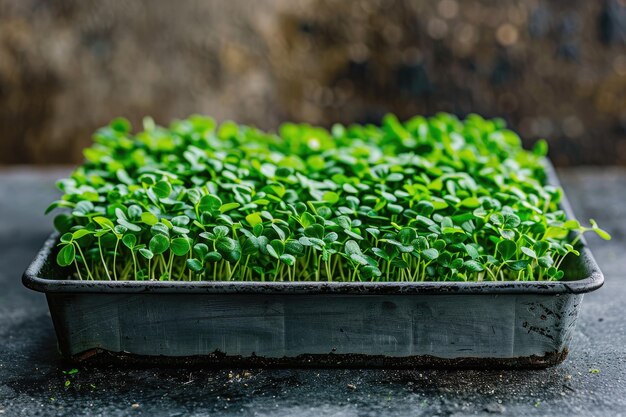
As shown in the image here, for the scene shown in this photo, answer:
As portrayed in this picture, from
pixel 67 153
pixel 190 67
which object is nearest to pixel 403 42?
pixel 190 67

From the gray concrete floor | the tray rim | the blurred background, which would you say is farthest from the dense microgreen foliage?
the blurred background

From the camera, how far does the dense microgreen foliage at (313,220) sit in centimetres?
145

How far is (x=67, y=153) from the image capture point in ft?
10.9

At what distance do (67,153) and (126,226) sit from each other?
202 centimetres

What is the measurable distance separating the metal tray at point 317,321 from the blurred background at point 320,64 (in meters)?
1.83

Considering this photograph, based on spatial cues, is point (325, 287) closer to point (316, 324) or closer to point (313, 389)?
point (316, 324)

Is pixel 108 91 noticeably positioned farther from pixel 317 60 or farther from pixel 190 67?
pixel 317 60

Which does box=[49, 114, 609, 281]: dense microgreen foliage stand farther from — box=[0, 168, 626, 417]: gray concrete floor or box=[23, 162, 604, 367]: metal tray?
box=[0, 168, 626, 417]: gray concrete floor

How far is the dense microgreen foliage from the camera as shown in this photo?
57.1 inches

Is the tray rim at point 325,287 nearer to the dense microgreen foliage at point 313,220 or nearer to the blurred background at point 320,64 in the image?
the dense microgreen foliage at point 313,220

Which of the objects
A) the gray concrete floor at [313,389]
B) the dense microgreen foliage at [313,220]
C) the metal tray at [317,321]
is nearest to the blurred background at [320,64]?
the dense microgreen foliage at [313,220]

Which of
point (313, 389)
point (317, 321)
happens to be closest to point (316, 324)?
point (317, 321)

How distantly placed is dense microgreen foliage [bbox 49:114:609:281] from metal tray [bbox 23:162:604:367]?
6 centimetres

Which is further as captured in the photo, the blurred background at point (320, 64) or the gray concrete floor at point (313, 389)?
the blurred background at point (320, 64)
